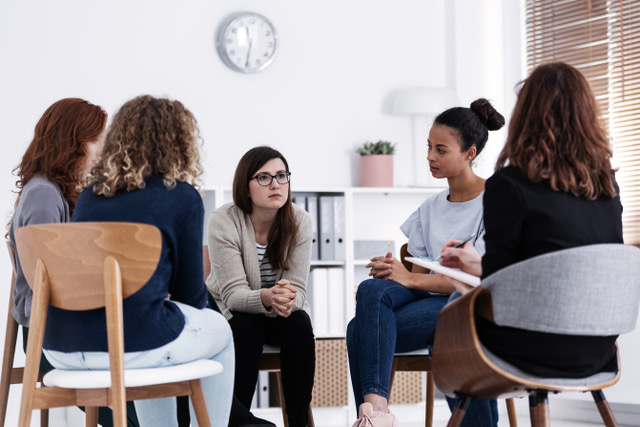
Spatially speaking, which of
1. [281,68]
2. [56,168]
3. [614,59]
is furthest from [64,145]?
[614,59]

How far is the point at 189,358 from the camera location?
1.84 m

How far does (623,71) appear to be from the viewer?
3756 mm

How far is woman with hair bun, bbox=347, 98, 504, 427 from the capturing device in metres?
2.22

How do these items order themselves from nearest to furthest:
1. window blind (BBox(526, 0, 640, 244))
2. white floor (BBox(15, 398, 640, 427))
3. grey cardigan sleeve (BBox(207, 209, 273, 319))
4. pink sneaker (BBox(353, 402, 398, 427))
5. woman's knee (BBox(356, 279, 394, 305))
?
pink sneaker (BBox(353, 402, 398, 427))
woman's knee (BBox(356, 279, 394, 305))
grey cardigan sleeve (BBox(207, 209, 273, 319))
white floor (BBox(15, 398, 640, 427))
window blind (BBox(526, 0, 640, 244))

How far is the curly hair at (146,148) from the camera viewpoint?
188 centimetres

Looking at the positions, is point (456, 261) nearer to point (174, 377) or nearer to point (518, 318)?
point (518, 318)

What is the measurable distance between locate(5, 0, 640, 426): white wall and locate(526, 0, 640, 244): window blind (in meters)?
0.29

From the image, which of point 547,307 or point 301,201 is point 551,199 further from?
point 301,201

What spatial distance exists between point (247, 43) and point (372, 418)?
7.96 feet

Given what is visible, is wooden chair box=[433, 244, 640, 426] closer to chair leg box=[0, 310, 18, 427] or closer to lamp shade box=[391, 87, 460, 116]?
chair leg box=[0, 310, 18, 427]

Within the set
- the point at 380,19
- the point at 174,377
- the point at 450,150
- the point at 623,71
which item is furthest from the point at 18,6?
the point at 623,71

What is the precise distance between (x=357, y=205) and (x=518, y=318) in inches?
103

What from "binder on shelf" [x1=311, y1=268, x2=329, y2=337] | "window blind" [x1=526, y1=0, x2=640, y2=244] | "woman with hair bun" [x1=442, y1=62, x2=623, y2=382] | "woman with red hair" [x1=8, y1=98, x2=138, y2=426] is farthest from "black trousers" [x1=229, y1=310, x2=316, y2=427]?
"window blind" [x1=526, y1=0, x2=640, y2=244]

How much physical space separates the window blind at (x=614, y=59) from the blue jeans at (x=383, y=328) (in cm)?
172
